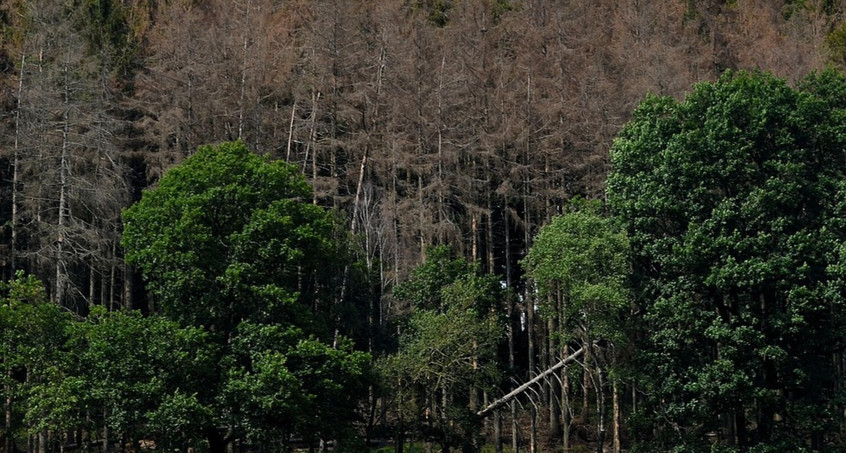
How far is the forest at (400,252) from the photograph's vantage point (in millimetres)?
30984

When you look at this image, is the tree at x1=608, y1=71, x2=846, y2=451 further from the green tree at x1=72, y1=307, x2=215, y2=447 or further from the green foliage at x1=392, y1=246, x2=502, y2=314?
the green tree at x1=72, y1=307, x2=215, y2=447

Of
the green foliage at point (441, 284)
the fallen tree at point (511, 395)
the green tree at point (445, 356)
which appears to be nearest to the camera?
the green tree at point (445, 356)

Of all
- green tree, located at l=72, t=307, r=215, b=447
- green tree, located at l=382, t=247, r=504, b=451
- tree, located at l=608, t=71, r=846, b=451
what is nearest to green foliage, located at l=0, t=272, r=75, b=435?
green tree, located at l=72, t=307, r=215, b=447

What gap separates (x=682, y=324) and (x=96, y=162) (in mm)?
22485

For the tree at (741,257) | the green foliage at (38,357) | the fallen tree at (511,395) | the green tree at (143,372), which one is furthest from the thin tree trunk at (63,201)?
the tree at (741,257)

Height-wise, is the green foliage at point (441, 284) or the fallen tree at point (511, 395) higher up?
the green foliage at point (441, 284)

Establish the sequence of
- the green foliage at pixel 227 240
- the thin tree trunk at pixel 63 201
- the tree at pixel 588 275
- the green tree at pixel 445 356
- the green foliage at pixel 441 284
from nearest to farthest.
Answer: the green foliage at pixel 227 240 → the tree at pixel 588 275 → the green tree at pixel 445 356 → the green foliage at pixel 441 284 → the thin tree trunk at pixel 63 201

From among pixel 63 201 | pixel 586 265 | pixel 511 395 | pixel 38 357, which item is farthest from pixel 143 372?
pixel 586 265

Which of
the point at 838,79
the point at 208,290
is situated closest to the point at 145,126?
the point at 208,290

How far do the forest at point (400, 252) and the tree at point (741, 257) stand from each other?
95mm

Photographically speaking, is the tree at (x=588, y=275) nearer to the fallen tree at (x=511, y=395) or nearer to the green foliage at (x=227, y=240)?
the fallen tree at (x=511, y=395)

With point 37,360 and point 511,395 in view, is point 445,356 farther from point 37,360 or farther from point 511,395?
point 37,360

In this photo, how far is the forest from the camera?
30984mm

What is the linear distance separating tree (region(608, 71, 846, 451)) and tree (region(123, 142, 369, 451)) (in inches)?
379
